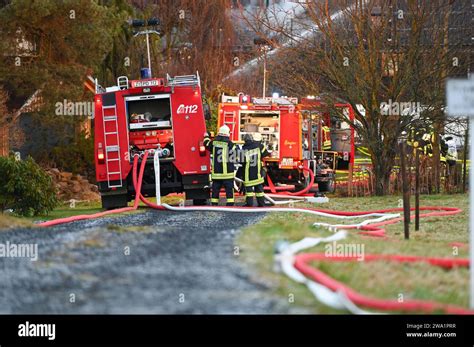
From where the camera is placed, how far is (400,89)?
22562mm

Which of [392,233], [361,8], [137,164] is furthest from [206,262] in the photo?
[361,8]

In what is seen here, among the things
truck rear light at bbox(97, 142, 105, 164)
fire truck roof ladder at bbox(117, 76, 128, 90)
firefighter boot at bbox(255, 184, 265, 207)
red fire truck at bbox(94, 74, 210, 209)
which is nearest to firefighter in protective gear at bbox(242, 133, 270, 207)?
firefighter boot at bbox(255, 184, 265, 207)

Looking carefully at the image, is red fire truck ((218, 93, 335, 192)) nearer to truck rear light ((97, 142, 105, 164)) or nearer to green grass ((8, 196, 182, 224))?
green grass ((8, 196, 182, 224))

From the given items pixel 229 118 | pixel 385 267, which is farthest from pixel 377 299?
pixel 229 118

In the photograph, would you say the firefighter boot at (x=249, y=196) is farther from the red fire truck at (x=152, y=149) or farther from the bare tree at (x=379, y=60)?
the bare tree at (x=379, y=60)

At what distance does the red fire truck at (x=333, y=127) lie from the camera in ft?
77.7

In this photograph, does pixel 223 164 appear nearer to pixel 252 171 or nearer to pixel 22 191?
pixel 252 171

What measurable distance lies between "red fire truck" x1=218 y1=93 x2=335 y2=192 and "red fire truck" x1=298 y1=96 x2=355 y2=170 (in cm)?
41

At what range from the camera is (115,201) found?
19.5 m

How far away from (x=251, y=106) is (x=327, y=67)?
2170 mm

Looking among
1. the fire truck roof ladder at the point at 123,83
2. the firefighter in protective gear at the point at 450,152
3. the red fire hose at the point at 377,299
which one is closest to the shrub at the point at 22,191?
the fire truck roof ladder at the point at 123,83

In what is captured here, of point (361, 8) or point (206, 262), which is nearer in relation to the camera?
point (206, 262)

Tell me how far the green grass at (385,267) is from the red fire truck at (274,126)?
9272 mm
